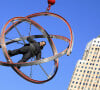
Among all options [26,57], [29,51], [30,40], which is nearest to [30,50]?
[29,51]

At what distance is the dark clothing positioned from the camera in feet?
82.9

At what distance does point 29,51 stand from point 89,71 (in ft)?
266

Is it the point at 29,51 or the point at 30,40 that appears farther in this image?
the point at 30,40

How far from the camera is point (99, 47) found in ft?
355

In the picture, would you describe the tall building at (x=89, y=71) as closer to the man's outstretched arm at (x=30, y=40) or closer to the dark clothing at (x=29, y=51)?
the man's outstretched arm at (x=30, y=40)

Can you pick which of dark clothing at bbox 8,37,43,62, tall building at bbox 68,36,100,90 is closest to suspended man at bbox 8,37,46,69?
dark clothing at bbox 8,37,43,62

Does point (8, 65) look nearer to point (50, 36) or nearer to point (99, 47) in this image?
point (50, 36)

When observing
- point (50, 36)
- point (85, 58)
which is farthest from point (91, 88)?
point (50, 36)

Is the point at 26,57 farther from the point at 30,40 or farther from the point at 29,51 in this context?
the point at 30,40

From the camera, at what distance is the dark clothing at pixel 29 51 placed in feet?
82.9

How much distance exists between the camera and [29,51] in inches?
1001

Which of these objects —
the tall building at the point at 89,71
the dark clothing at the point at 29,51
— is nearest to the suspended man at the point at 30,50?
the dark clothing at the point at 29,51

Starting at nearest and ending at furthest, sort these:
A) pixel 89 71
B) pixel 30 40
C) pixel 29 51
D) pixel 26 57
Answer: pixel 26 57 < pixel 29 51 < pixel 30 40 < pixel 89 71

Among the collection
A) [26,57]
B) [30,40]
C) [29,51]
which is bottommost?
[26,57]
